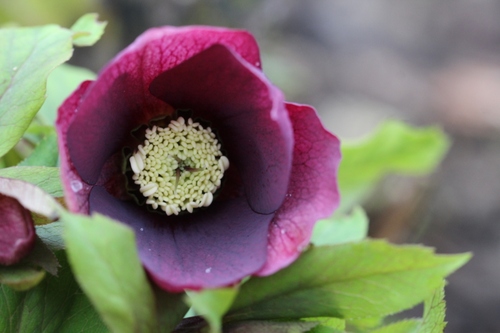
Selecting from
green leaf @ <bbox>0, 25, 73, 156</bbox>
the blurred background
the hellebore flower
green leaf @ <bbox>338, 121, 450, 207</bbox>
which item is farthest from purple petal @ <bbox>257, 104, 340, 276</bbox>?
the blurred background

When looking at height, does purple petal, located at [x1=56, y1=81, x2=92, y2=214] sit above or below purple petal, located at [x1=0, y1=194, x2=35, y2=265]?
above

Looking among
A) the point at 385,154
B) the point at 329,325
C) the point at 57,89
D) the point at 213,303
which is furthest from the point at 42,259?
the point at 385,154

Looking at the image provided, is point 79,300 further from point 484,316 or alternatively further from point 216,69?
point 484,316

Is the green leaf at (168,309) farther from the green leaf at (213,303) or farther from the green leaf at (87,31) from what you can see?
the green leaf at (87,31)

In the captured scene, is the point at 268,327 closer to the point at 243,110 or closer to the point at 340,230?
the point at 243,110

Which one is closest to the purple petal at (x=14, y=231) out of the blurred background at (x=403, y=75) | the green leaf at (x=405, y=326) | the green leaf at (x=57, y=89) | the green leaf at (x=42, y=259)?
the green leaf at (x=42, y=259)

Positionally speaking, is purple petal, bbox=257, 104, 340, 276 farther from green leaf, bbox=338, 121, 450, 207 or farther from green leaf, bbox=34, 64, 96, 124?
green leaf, bbox=338, 121, 450, 207
